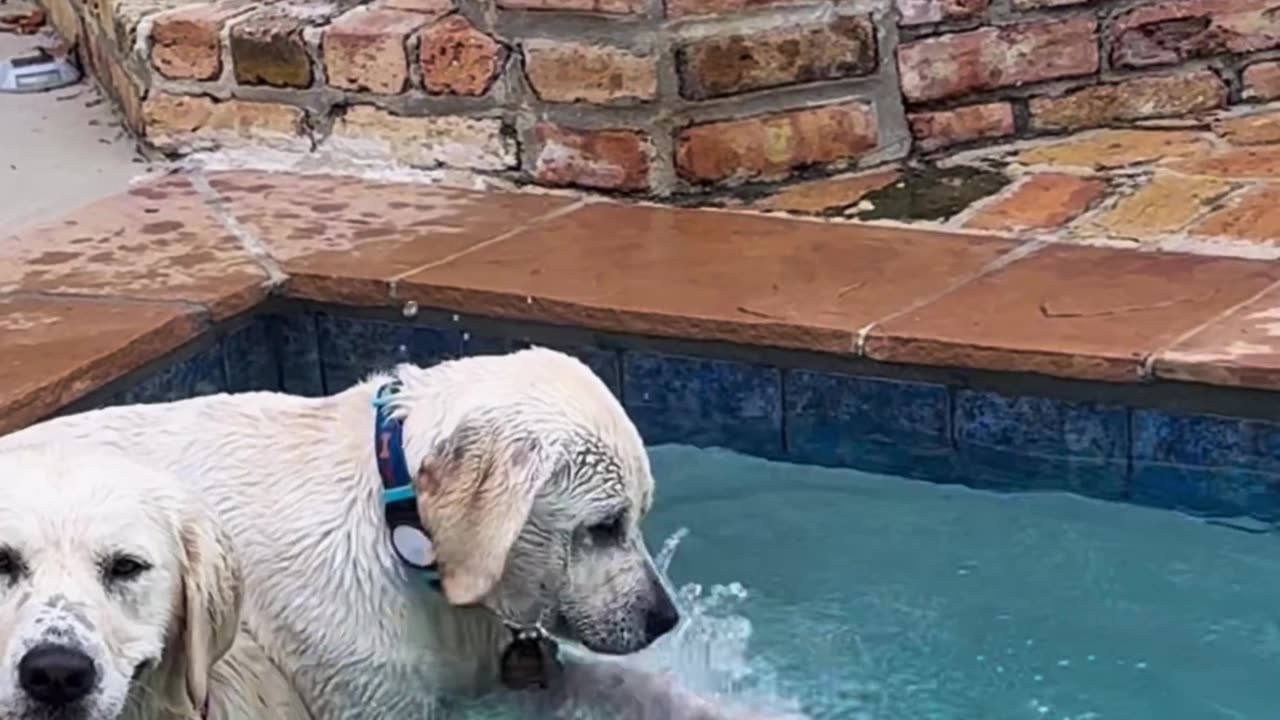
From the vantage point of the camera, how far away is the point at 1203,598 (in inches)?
145

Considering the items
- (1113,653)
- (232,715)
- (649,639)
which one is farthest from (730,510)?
(232,715)

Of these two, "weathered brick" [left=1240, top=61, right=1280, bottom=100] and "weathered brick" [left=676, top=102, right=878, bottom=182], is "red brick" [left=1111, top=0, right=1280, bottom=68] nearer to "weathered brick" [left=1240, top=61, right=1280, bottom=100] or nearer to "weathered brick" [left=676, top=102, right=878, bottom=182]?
"weathered brick" [left=1240, top=61, right=1280, bottom=100]

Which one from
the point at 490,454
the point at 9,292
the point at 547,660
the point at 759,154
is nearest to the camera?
the point at 490,454

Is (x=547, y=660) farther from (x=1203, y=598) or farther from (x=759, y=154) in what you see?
(x=759, y=154)

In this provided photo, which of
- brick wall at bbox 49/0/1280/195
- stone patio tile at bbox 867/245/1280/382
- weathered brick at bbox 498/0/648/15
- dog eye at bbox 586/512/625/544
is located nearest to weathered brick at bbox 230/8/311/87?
brick wall at bbox 49/0/1280/195

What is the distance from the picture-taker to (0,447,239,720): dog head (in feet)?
7.65

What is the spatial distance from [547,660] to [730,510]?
1.02 m

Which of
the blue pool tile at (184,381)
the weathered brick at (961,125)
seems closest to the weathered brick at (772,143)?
the weathered brick at (961,125)

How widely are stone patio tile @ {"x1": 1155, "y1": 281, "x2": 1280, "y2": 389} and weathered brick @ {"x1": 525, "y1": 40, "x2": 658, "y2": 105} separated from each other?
1408 millimetres

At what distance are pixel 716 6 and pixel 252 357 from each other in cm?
120

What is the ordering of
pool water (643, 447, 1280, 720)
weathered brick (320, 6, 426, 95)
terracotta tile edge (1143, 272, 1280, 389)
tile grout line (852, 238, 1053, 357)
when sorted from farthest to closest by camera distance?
1. weathered brick (320, 6, 426, 95)
2. tile grout line (852, 238, 1053, 357)
3. terracotta tile edge (1143, 272, 1280, 389)
4. pool water (643, 447, 1280, 720)

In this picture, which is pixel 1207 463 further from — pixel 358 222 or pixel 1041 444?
pixel 358 222

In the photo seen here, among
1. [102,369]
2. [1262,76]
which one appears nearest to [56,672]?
[102,369]

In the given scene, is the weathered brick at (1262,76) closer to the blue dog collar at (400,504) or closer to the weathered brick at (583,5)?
the weathered brick at (583,5)
